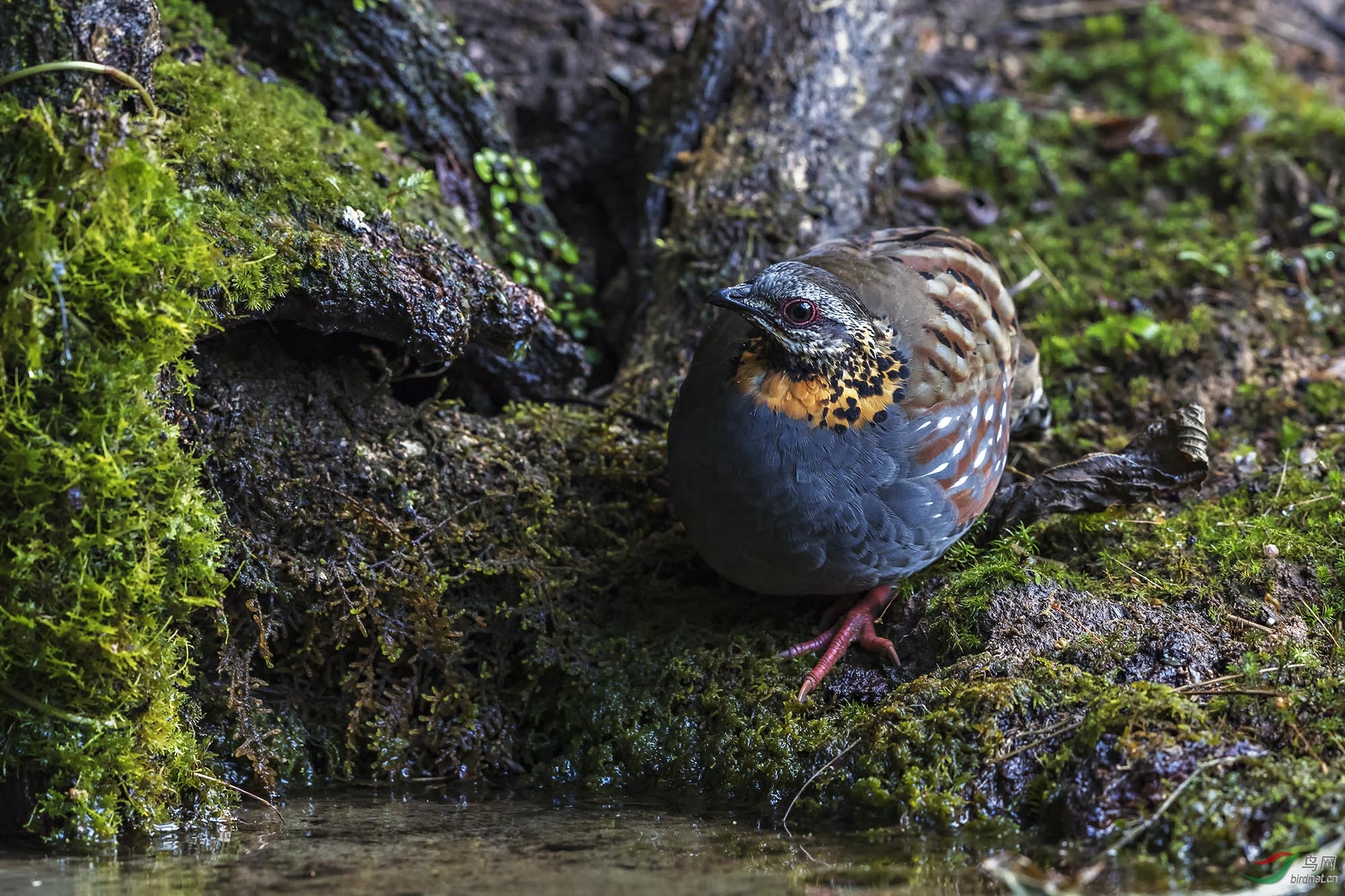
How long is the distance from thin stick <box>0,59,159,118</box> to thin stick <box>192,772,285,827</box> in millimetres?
2207

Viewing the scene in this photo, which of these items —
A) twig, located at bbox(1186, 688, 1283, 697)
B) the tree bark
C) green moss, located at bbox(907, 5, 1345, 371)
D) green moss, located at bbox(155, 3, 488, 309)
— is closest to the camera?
twig, located at bbox(1186, 688, 1283, 697)

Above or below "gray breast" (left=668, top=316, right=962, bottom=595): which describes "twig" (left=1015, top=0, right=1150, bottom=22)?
above

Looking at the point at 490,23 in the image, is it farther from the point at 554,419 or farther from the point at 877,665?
the point at 877,665

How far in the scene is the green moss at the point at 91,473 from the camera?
11.0 ft

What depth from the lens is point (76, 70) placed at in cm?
354

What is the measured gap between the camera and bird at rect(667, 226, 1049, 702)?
13.4ft

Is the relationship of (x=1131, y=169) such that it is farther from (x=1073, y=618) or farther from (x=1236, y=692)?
(x=1236, y=692)

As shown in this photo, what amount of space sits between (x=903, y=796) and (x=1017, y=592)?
3.34 feet

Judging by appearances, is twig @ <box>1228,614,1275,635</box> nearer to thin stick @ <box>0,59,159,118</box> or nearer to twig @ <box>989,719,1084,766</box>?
twig @ <box>989,719,1084,766</box>

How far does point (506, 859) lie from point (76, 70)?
8.84 feet

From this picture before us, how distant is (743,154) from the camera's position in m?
5.95

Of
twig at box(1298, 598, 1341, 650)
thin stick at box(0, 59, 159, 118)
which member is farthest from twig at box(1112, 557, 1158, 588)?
thin stick at box(0, 59, 159, 118)

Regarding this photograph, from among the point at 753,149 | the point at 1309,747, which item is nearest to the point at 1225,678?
the point at 1309,747

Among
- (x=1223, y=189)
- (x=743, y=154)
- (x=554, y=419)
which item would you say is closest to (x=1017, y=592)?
(x=554, y=419)
